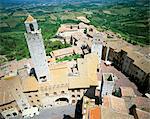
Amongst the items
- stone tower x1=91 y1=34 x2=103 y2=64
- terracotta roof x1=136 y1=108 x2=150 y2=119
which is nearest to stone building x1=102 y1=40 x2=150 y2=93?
stone tower x1=91 y1=34 x2=103 y2=64

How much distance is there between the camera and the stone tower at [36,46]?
3222 centimetres

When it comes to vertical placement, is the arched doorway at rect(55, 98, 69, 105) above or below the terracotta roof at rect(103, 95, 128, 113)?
below

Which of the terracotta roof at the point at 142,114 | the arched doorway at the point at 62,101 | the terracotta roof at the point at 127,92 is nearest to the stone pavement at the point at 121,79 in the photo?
the terracotta roof at the point at 127,92

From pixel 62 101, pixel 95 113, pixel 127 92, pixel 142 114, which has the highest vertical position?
pixel 95 113

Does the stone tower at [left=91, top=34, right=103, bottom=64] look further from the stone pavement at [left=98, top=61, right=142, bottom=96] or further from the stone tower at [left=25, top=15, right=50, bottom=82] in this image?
the stone tower at [left=25, top=15, right=50, bottom=82]

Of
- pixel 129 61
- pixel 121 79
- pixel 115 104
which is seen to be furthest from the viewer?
pixel 129 61

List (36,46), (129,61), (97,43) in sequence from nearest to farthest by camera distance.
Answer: (36,46)
(97,43)
(129,61)

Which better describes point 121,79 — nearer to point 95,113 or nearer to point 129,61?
point 129,61

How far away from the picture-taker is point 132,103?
3359cm

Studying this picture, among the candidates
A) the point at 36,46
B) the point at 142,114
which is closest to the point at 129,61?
the point at 142,114

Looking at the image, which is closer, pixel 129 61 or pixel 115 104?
pixel 115 104

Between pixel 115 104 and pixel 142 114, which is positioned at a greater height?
pixel 115 104

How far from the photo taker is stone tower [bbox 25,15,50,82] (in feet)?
106

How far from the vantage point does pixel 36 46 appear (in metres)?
33.3
